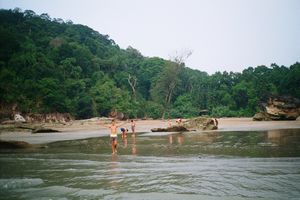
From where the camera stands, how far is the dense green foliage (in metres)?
54.8

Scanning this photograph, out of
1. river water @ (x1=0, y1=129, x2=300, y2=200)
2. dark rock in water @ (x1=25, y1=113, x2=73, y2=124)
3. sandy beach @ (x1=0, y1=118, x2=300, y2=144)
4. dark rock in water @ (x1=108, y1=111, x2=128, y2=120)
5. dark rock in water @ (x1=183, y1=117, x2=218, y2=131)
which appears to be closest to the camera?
river water @ (x1=0, y1=129, x2=300, y2=200)

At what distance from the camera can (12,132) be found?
33.9 metres

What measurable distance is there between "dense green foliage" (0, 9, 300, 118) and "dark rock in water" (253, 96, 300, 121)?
8.72 feet

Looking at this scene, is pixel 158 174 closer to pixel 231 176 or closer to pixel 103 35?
pixel 231 176

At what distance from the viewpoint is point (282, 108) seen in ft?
152

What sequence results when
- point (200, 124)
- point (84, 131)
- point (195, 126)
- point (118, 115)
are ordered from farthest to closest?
point (118, 115)
point (84, 131)
point (200, 124)
point (195, 126)

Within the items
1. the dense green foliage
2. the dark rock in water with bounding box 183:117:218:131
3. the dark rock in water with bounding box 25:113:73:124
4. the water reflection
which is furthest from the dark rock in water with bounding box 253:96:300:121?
the water reflection

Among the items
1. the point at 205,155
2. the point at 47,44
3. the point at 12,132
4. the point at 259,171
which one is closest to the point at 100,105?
the point at 47,44

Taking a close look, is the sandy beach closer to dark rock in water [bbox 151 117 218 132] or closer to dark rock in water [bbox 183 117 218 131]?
dark rock in water [bbox 183 117 218 131]

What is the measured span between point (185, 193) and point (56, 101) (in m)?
49.8

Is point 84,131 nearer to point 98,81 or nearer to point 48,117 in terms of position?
point 48,117

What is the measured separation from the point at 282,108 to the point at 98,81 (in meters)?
41.1

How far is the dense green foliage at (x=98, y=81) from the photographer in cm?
5478

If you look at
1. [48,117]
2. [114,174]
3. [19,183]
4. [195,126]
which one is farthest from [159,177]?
[48,117]
